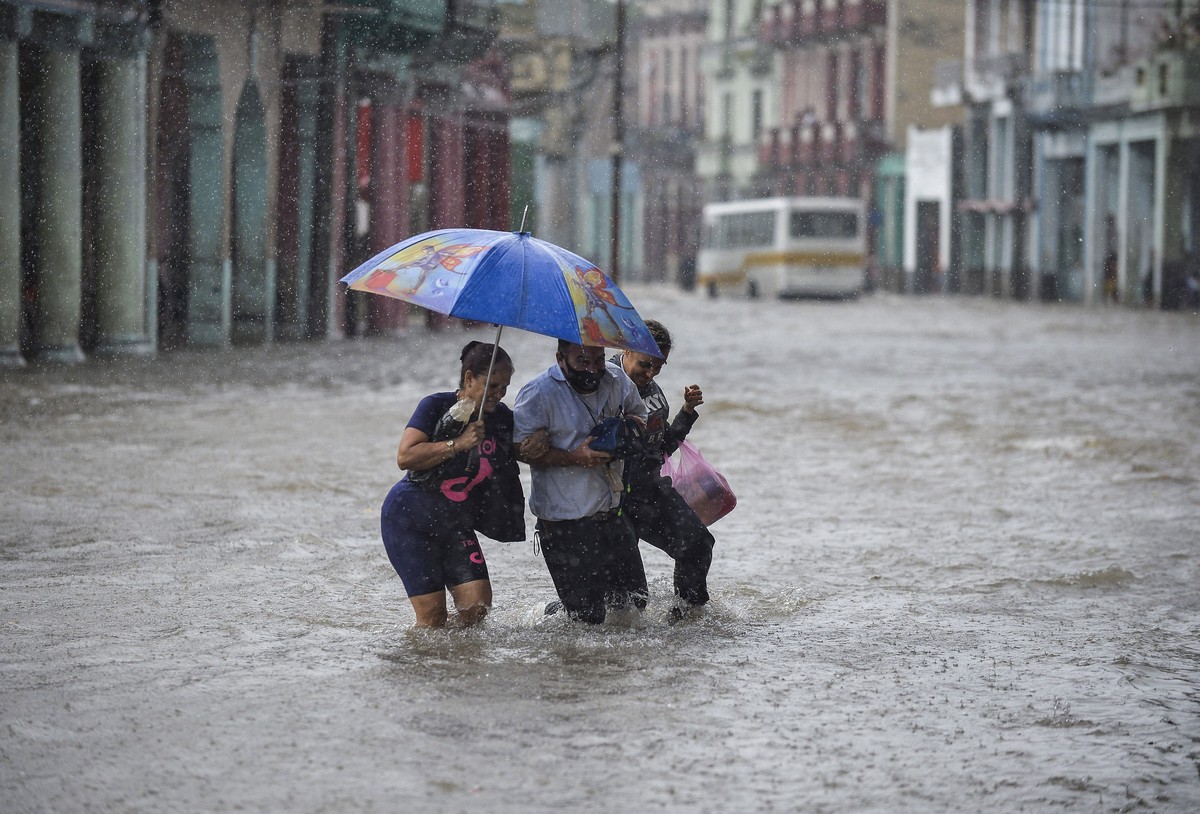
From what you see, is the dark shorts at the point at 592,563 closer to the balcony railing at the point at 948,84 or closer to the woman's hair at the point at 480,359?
the woman's hair at the point at 480,359

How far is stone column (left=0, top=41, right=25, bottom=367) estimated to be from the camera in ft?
58.3

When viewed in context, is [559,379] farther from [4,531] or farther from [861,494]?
[861,494]

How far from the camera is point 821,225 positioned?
154ft

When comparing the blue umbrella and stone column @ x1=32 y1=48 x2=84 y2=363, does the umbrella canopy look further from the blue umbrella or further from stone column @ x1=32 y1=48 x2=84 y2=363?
stone column @ x1=32 y1=48 x2=84 y2=363

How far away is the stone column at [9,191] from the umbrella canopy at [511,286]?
12.5 m

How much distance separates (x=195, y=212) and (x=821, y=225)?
2667 centimetres

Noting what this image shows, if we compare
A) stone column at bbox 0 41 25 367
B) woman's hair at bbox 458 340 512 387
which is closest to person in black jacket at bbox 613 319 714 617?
woman's hair at bbox 458 340 512 387

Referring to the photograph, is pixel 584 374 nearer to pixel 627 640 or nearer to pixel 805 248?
pixel 627 640

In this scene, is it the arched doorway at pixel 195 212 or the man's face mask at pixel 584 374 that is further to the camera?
the arched doorway at pixel 195 212

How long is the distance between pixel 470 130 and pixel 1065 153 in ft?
60.8

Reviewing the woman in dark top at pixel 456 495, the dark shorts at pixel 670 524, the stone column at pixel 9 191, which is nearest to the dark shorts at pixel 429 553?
the woman in dark top at pixel 456 495

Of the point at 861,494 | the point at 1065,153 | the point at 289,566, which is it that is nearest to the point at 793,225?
Result: the point at 1065,153

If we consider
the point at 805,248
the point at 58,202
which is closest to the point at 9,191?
the point at 58,202

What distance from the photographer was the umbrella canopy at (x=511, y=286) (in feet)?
19.3
